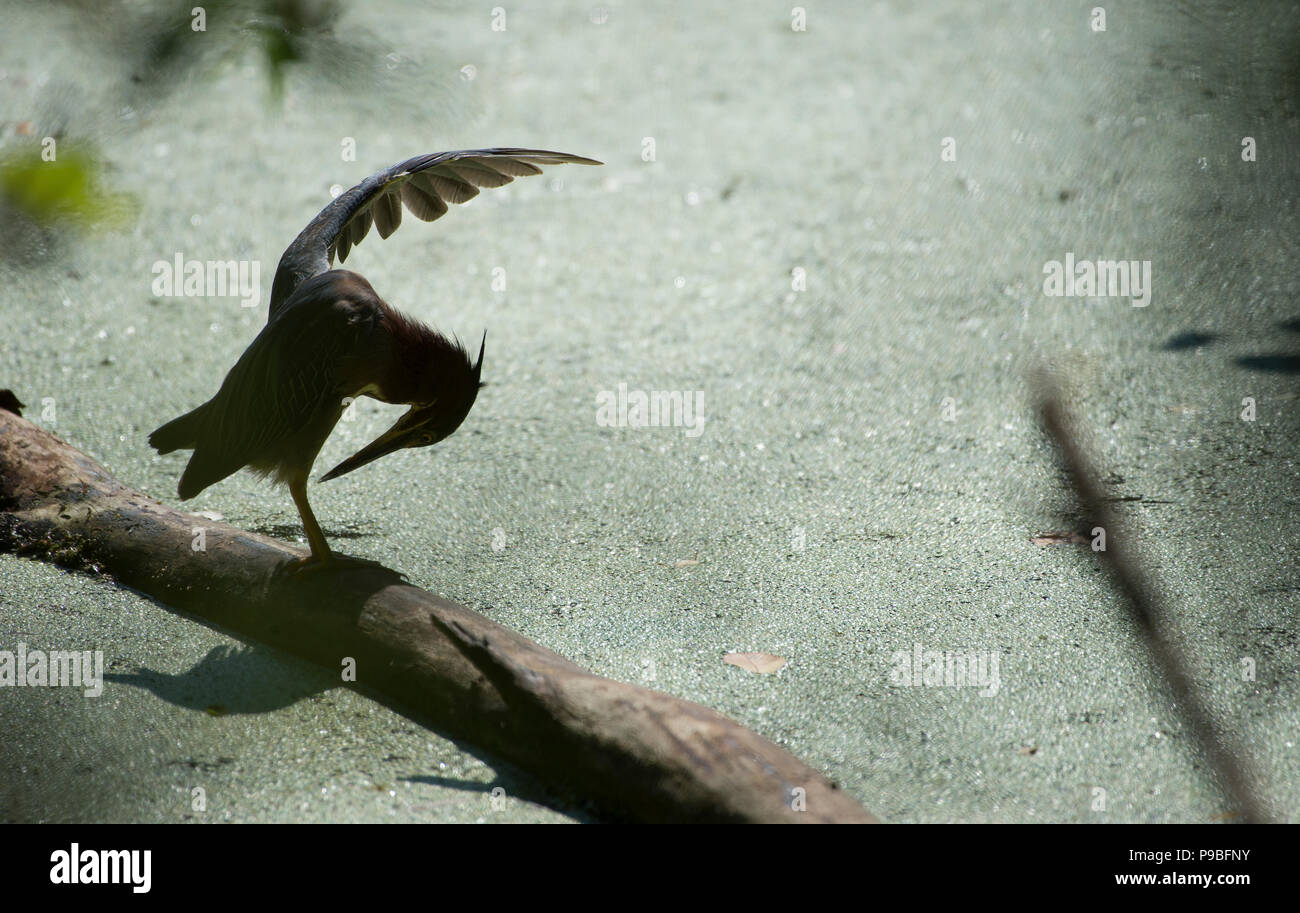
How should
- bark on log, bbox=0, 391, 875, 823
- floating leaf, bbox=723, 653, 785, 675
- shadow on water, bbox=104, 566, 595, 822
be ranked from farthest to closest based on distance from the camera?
floating leaf, bbox=723, 653, 785, 675
shadow on water, bbox=104, 566, 595, 822
bark on log, bbox=0, 391, 875, 823

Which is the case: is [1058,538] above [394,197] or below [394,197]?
below

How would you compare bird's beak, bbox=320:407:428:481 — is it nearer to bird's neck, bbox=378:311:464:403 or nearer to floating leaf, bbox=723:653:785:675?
bird's neck, bbox=378:311:464:403

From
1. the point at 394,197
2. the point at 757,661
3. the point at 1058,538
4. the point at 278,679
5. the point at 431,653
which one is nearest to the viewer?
the point at 431,653

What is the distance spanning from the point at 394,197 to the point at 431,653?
49.7 inches

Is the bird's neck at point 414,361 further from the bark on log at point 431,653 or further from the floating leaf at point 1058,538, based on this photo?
the floating leaf at point 1058,538

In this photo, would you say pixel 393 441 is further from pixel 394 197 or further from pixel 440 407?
pixel 394 197

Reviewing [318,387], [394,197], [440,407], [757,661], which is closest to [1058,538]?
[757,661]

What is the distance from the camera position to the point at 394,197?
8.44 feet

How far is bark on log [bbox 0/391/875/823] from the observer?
149 cm

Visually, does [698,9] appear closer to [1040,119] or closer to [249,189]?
[1040,119]

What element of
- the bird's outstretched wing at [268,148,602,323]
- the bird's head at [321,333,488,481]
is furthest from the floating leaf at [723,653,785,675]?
the bird's outstretched wing at [268,148,602,323]

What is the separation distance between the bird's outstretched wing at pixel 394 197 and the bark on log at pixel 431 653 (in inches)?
21.3

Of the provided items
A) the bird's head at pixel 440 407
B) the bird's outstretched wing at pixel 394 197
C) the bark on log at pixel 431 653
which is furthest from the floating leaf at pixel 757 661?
the bird's outstretched wing at pixel 394 197

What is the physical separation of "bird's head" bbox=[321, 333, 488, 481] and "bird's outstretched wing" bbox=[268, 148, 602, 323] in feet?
1.27
